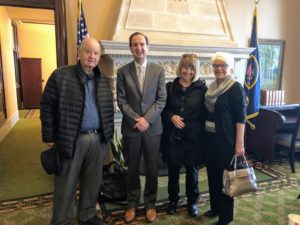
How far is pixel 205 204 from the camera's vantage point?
261 centimetres

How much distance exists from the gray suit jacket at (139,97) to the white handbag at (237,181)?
67cm

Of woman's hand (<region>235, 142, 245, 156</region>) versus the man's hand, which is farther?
the man's hand

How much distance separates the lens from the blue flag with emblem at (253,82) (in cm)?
385

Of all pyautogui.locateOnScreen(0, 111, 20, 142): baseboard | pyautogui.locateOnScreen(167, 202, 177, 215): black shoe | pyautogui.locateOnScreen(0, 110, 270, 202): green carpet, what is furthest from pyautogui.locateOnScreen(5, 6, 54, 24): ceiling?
pyautogui.locateOnScreen(167, 202, 177, 215): black shoe

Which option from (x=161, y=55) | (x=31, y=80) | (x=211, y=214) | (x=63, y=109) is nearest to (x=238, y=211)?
(x=211, y=214)

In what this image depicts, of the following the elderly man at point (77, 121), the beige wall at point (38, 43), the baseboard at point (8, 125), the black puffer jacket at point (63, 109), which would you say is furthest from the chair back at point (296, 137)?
the beige wall at point (38, 43)

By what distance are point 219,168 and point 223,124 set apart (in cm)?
37

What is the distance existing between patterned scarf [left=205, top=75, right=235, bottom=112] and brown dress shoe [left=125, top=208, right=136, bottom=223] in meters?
1.11

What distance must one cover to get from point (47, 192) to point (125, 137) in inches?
51.9

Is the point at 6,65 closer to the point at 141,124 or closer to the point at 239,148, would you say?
the point at 141,124

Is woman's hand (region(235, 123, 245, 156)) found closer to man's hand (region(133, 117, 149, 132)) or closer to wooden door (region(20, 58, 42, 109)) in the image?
man's hand (region(133, 117, 149, 132))

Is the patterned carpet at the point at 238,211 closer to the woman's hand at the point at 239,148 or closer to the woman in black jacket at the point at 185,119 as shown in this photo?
the woman in black jacket at the point at 185,119

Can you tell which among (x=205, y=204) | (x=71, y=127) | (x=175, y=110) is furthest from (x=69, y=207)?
(x=205, y=204)

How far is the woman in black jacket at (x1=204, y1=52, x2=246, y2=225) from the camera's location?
6.47 feet
